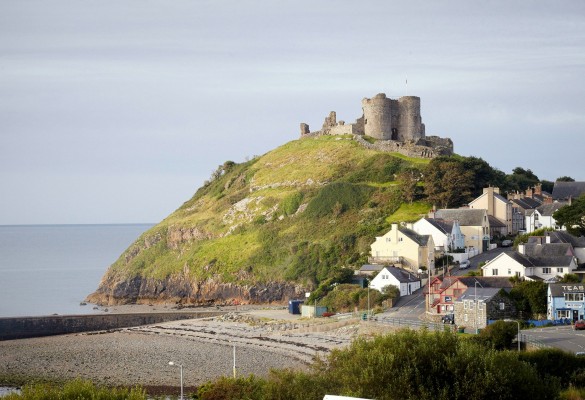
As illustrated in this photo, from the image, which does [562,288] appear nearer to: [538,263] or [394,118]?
[538,263]

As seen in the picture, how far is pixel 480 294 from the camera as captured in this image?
2277 inches

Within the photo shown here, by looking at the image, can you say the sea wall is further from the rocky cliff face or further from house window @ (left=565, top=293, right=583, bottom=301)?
house window @ (left=565, top=293, right=583, bottom=301)

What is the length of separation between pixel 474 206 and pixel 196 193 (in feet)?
184

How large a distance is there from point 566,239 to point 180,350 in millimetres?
29960

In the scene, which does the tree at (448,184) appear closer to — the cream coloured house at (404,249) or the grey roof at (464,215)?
the grey roof at (464,215)

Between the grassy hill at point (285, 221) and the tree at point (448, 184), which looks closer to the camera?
the tree at point (448, 184)

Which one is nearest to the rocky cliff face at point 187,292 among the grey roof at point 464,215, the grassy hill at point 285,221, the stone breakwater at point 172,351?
the grassy hill at point 285,221

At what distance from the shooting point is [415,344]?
35.3 meters

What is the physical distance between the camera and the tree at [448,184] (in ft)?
291

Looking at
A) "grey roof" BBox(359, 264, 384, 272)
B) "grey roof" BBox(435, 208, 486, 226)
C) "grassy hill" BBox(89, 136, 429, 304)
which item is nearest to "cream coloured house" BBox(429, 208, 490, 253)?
"grey roof" BBox(435, 208, 486, 226)

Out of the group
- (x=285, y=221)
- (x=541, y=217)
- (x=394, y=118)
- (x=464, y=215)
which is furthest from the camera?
(x=394, y=118)

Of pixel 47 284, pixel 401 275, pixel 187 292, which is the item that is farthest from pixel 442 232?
pixel 47 284

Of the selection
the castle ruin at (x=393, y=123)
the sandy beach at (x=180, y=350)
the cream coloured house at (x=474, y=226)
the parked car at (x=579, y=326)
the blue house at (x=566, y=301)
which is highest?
the castle ruin at (x=393, y=123)

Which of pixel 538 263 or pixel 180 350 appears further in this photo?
pixel 538 263
